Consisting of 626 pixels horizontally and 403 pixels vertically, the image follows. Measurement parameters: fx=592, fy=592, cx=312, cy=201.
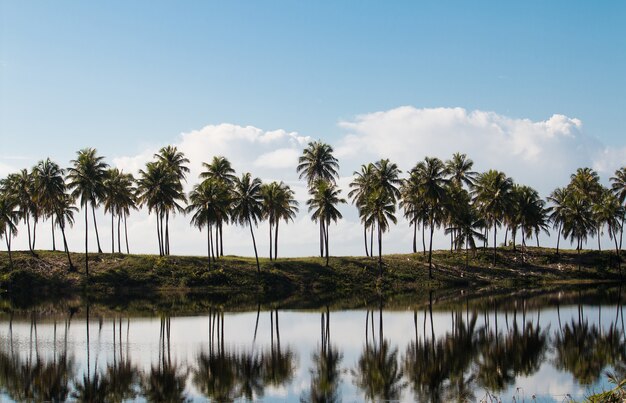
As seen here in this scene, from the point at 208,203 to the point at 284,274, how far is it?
17.9 m

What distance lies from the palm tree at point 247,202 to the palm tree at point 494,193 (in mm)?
44481

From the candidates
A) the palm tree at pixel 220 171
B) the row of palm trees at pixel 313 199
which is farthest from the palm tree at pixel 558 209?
the palm tree at pixel 220 171

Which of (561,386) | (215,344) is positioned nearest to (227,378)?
(215,344)

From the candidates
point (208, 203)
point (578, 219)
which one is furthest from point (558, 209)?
point (208, 203)

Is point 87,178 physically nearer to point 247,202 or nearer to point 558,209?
point 247,202

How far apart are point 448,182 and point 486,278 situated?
66.2 ft

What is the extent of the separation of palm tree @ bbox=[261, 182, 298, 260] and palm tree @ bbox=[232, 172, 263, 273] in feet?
6.86

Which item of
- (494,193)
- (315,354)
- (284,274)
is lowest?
(315,354)

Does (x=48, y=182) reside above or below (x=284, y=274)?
above

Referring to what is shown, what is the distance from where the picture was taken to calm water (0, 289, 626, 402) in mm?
31156

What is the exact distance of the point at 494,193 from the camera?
376 feet

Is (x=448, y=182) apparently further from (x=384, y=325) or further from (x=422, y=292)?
(x=384, y=325)

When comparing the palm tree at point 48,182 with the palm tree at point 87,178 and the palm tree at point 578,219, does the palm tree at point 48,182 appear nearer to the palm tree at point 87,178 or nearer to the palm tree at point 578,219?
the palm tree at point 87,178

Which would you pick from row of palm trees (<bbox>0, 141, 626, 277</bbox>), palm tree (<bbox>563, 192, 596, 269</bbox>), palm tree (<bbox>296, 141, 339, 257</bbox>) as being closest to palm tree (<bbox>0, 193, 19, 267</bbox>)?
row of palm trees (<bbox>0, 141, 626, 277</bbox>)
